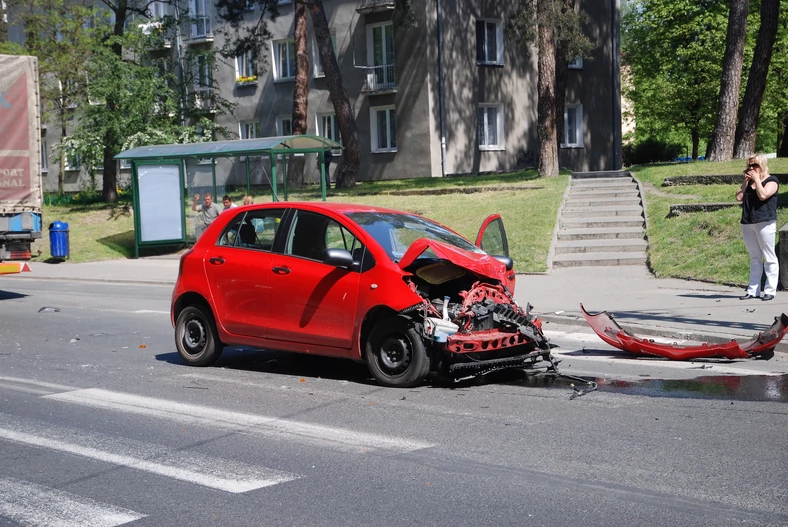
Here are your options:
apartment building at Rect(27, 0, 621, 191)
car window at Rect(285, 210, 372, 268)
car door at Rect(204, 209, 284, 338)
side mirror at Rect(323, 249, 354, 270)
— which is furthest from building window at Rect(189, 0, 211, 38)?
side mirror at Rect(323, 249, 354, 270)

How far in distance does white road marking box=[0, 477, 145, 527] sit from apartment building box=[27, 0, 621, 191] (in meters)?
30.6

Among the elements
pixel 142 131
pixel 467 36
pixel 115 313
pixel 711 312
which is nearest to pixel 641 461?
pixel 711 312

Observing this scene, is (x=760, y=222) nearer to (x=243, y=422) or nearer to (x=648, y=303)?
(x=648, y=303)

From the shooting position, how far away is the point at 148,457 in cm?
618

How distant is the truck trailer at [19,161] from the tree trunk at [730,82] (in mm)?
18314

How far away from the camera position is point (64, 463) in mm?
6082

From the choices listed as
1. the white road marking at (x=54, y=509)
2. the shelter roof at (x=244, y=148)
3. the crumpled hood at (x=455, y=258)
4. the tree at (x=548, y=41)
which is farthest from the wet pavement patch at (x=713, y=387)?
the tree at (x=548, y=41)

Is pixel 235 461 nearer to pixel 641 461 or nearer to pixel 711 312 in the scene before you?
pixel 641 461

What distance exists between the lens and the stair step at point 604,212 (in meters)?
20.9

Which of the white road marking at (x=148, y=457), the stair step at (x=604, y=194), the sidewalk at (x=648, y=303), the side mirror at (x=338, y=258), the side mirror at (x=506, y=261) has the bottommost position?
the white road marking at (x=148, y=457)

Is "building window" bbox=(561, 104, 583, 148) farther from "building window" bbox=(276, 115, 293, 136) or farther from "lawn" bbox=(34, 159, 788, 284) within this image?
"building window" bbox=(276, 115, 293, 136)

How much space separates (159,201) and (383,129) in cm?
1489

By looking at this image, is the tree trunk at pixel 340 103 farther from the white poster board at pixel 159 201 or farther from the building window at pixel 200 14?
the building window at pixel 200 14

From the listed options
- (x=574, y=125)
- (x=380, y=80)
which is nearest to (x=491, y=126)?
(x=574, y=125)
